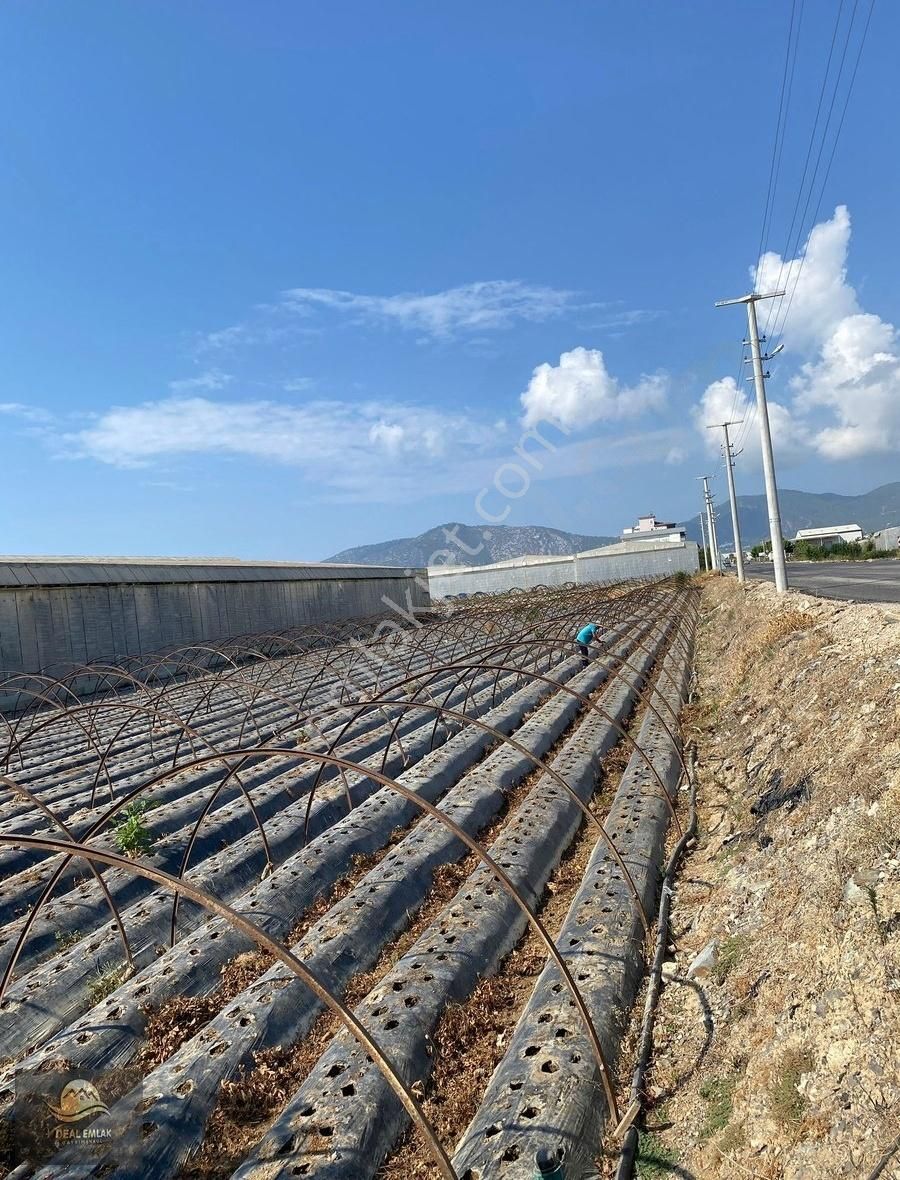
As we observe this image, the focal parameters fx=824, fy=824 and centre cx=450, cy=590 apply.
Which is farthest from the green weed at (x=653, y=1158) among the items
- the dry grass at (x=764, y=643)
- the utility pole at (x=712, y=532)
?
the utility pole at (x=712, y=532)

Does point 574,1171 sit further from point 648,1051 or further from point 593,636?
point 593,636

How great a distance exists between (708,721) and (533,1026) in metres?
9.15

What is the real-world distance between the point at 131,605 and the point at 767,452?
60.3 ft

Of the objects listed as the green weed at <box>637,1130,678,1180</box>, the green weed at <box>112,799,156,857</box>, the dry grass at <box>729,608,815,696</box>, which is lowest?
the green weed at <box>637,1130,678,1180</box>

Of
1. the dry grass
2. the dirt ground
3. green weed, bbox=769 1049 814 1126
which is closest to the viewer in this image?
the dirt ground

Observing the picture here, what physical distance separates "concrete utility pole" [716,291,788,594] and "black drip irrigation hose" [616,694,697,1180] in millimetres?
13601

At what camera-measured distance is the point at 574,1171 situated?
3930mm

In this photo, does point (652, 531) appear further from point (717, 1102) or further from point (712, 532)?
point (717, 1102)

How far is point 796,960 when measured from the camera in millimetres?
4883

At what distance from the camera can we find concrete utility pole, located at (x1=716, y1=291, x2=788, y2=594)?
21.7 m

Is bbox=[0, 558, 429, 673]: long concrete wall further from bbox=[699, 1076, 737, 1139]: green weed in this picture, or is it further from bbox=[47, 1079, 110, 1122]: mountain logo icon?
bbox=[699, 1076, 737, 1139]: green weed

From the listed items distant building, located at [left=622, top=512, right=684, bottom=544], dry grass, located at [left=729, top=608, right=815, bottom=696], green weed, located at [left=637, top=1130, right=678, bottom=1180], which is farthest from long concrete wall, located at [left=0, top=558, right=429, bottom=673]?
distant building, located at [left=622, top=512, right=684, bottom=544]

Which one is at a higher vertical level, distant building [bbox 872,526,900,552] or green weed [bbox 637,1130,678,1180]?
distant building [bbox 872,526,900,552]

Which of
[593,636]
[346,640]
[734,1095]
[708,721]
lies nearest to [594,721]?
[708,721]
